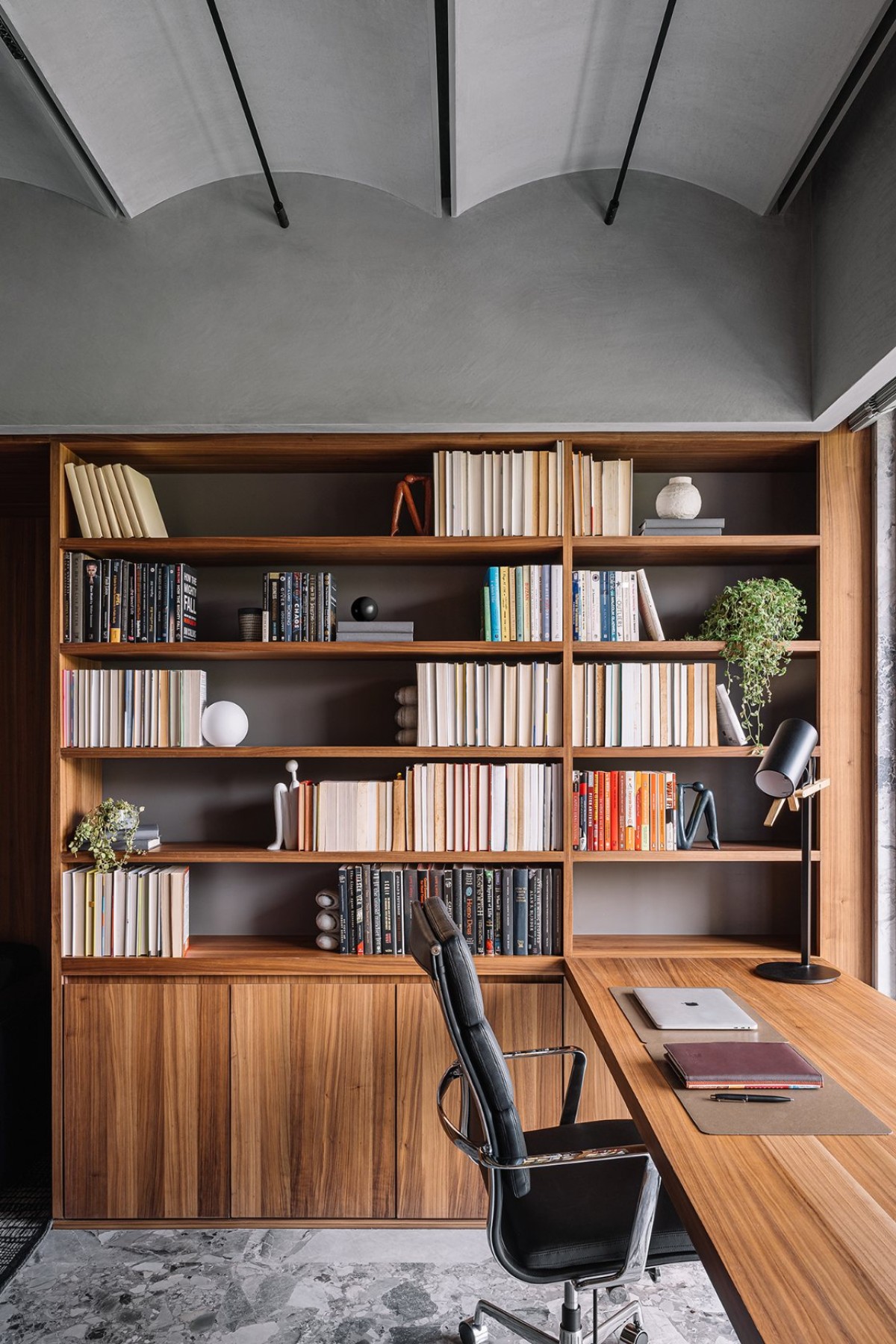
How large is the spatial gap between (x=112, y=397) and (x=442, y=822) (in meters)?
1.58

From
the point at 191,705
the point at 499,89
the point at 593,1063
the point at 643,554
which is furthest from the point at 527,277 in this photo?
the point at 593,1063

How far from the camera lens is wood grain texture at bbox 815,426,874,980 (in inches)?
101

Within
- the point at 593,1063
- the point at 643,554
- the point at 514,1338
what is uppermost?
the point at 643,554

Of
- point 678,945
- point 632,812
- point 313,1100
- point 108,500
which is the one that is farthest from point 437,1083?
point 108,500

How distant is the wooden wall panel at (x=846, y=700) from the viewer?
2566mm

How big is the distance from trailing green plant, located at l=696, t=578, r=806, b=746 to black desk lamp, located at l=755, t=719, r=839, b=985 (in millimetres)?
315

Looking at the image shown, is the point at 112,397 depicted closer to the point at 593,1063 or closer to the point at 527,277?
the point at 527,277

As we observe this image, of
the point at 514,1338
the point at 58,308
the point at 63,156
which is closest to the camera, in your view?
the point at 514,1338

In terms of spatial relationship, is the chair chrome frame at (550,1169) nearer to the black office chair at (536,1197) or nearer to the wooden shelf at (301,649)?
the black office chair at (536,1197)

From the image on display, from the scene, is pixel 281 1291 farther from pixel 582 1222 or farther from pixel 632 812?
pixel 632 812

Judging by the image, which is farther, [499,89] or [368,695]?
[368,695]

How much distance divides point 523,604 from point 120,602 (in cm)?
121

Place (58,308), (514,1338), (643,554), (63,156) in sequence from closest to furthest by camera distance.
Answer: (514,1338) → (63,156) → (58,308) → (643,554)

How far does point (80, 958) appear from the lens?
2580mm
